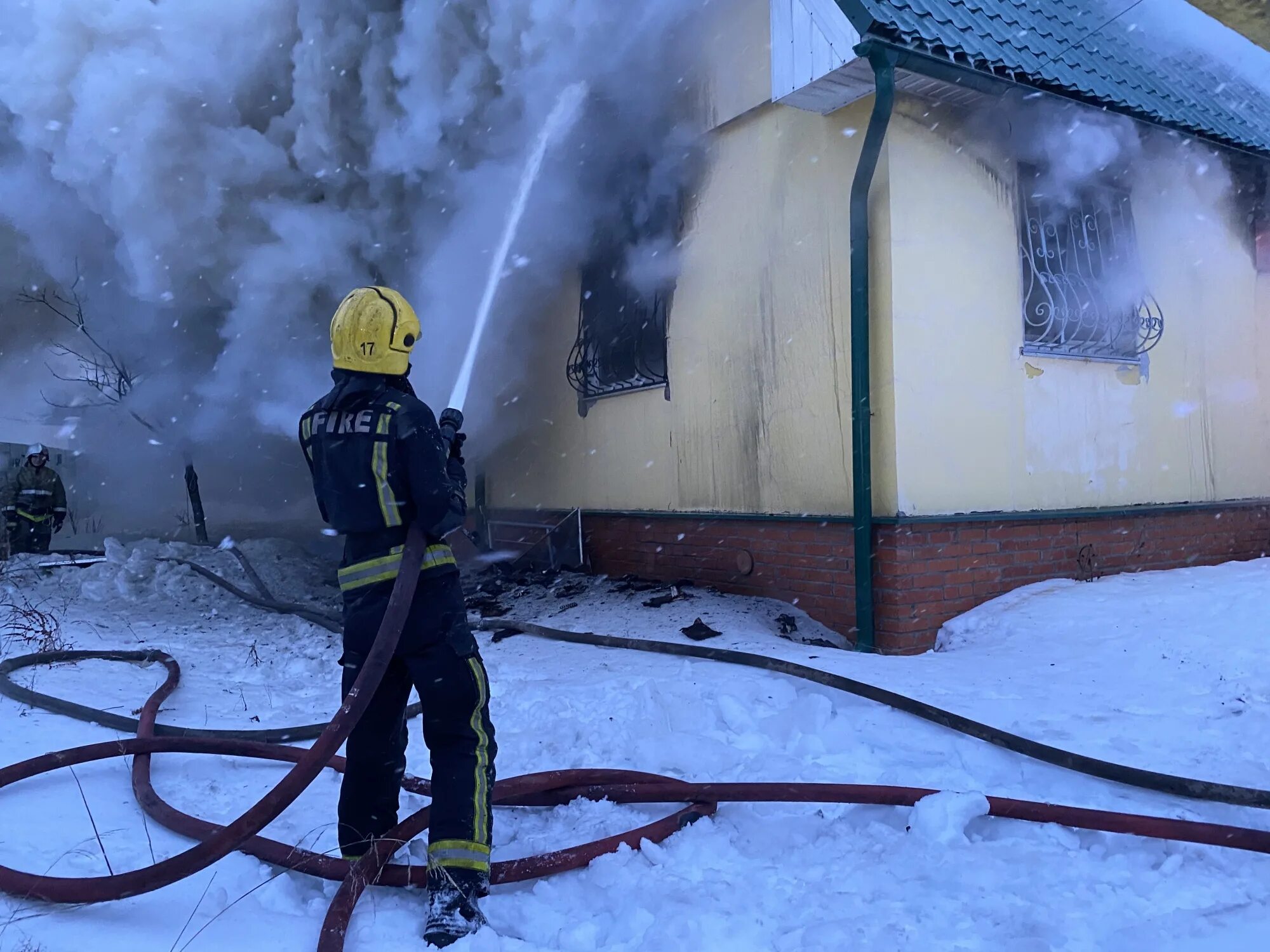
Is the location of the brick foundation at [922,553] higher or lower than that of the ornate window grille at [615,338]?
lower

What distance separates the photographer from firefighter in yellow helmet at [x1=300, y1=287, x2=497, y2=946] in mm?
2482

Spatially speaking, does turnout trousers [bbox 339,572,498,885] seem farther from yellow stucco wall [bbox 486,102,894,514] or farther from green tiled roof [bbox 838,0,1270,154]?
green tiled roof [bbox 838,0,1270,154]

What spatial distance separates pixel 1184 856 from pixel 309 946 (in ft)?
7.96

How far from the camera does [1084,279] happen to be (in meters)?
6.12

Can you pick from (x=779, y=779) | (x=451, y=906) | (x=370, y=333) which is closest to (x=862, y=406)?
(x=779, y=779)

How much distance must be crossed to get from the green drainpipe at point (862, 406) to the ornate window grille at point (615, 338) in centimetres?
209

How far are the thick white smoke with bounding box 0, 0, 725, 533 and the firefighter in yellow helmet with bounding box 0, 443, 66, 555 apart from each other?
9.14ft

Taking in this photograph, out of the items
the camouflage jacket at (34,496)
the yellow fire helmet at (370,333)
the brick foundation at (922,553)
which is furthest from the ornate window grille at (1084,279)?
the camouflage jacket at (34,496)

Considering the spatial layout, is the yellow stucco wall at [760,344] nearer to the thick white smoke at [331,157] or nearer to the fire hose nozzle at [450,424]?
the thick white smoke at [331,157]

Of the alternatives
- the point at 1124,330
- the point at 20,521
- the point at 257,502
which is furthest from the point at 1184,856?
the point at 257,502

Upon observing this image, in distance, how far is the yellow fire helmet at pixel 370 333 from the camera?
259 centimetres

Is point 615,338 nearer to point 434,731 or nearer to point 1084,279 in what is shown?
point 1084,279

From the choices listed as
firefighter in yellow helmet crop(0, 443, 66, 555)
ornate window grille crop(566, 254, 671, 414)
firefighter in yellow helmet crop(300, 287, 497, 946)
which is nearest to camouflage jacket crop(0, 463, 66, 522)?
firefighter in yellow helmet crop(0, 443, 66, 555)

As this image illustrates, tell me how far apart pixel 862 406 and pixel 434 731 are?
132 inches
